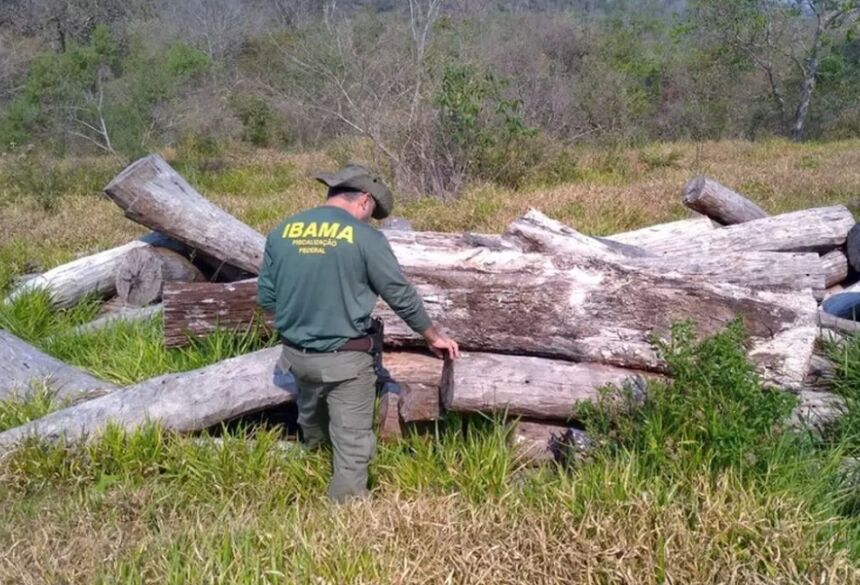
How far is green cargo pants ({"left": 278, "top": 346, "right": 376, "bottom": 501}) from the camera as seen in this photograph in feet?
14.2

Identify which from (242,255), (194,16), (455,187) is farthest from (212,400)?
(194,16)

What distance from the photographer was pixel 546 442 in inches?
183

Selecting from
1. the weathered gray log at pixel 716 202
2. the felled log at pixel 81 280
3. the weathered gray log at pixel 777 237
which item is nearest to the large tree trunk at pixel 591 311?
the weathered gray log at pixel 777 237

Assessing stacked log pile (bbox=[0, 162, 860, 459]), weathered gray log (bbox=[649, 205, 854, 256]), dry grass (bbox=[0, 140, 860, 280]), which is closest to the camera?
stacked log pile (bbox=[0, 162, 860, 459])

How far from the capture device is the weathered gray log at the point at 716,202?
24.8 feet

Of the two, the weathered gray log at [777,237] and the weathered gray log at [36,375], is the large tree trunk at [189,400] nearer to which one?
the weathered gray log at [36,375]

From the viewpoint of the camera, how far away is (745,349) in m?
4.59

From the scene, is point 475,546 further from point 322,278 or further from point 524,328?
point 524,328

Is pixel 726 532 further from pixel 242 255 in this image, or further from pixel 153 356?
pixel 242 255

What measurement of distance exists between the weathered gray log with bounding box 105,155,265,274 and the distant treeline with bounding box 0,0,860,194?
6219 mm

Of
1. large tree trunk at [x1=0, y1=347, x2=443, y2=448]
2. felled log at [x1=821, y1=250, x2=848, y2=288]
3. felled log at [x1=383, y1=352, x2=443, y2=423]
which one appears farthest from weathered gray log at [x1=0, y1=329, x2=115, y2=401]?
felled log at [x1=821, y1=250, x2=848, y2=288]

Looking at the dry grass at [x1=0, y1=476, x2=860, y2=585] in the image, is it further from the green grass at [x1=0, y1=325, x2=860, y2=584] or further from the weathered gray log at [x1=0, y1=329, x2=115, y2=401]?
the weathered gray log at [x1=0, y1=329, x2=115, y2=401]

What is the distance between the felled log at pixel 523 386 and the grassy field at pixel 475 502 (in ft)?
0.57

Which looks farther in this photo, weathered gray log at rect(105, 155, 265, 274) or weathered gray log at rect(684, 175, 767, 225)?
weathered gray log at rect(684, 175, 767, 225)
